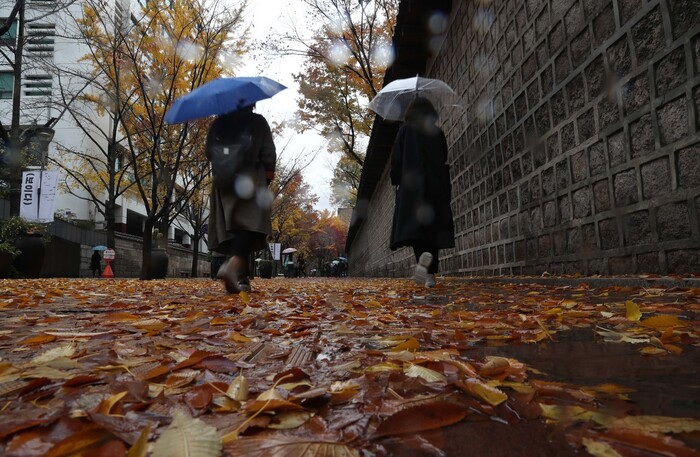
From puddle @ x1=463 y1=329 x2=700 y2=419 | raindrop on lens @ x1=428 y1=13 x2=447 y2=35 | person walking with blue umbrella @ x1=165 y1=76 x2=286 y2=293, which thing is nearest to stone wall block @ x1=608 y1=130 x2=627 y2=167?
puddle @ x1=463 y1=329 x2=700 y2=419

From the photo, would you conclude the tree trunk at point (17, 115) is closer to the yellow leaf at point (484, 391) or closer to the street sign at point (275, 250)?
the yellow leaf at point (484, 391)

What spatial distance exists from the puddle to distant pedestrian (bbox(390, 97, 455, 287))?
296cm

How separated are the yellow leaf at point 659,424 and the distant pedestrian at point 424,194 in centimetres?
374

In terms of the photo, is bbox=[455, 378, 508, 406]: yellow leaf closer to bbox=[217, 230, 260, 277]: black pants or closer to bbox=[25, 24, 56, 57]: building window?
bbox=[217, 230, 260, 277]: black pants

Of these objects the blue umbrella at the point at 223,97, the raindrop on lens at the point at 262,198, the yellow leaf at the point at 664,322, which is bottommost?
the yellow leaf at the point at 664,322

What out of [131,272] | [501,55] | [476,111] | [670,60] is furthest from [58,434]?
[131,272]

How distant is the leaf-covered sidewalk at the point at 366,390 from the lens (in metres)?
0.66

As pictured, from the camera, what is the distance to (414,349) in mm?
1375

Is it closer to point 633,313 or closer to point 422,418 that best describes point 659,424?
point 422,418

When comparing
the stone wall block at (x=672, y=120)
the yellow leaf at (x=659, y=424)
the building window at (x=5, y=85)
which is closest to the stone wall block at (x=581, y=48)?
the stone wall block at (x=672, y=120)

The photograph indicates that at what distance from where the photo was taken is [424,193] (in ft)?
14.8

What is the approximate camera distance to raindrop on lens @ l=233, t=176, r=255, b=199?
4.06 m

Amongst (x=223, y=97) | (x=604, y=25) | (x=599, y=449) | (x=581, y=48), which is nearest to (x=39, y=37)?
(x=223, y=97)

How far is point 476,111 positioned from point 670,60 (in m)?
3.64
